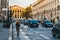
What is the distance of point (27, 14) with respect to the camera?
621 ft

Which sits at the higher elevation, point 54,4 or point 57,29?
point 54,4

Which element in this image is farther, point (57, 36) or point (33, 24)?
point (33, 24)

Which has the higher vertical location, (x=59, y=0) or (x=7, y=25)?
(x=59, y=0)

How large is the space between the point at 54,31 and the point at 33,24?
28584mm

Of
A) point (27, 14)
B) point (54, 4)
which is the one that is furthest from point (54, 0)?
point (27, 14)

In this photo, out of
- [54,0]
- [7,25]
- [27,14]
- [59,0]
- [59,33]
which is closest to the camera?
[59,33]

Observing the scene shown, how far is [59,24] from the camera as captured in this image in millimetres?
22375

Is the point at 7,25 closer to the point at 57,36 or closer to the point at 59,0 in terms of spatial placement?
the point at 57,36

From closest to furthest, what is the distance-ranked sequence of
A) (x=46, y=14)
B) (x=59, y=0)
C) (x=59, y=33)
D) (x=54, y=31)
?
(x=59, y=33) < (x=54, y=31) < (x=59, y=0) < (x=46, y=14)

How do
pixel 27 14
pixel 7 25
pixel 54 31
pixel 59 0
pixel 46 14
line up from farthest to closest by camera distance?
pixel 27 14
pixel 46 14
pixel 59 0
pixel 7 25
pixel 54 31

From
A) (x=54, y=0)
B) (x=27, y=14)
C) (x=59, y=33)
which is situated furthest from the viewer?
(x=27, y=14)

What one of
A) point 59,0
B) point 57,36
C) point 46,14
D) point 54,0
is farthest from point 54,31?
point 46,14

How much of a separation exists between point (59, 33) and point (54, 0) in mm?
77509

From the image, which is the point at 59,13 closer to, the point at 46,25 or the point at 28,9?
the point at 46,25
